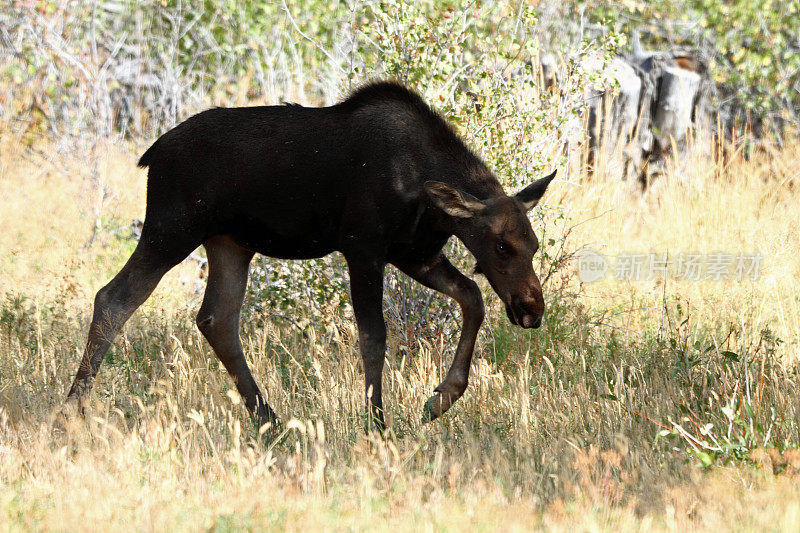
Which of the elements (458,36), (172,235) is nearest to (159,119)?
(458,36)

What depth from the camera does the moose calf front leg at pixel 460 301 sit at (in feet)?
17.3

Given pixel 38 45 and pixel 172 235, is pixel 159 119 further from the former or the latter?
pixel 172 235

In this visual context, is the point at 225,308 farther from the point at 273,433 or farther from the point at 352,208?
the point at 352,208

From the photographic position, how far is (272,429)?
5398 millimetres

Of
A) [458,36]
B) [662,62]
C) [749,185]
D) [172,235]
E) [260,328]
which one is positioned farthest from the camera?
[662,62]

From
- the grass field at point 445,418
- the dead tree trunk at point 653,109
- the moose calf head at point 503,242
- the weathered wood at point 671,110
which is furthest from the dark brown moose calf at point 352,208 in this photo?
the weathered wood at point 671,110

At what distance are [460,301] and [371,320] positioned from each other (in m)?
0.52

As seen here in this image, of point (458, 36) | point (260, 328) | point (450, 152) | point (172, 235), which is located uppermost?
point (458, 36)

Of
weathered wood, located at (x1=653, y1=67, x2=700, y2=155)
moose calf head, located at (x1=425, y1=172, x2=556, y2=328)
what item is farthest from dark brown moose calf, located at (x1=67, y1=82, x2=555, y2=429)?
weathered wood, located at (x1=653, y1=67, x2=700, y2=155)

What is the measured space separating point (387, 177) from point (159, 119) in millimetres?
9024

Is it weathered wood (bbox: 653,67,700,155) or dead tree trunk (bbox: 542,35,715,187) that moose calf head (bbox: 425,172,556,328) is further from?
weathered wood (bbox: 653,67,700,155)

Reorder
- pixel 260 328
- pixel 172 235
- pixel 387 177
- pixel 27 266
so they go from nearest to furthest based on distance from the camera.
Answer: pixel 387 177
pixel 172 235
pixel 260 328
pixel 27 266

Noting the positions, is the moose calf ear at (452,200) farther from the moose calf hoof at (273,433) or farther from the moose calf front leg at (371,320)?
the moose calf hoof at (273,433)

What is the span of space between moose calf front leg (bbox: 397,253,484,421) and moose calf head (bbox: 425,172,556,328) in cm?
27
